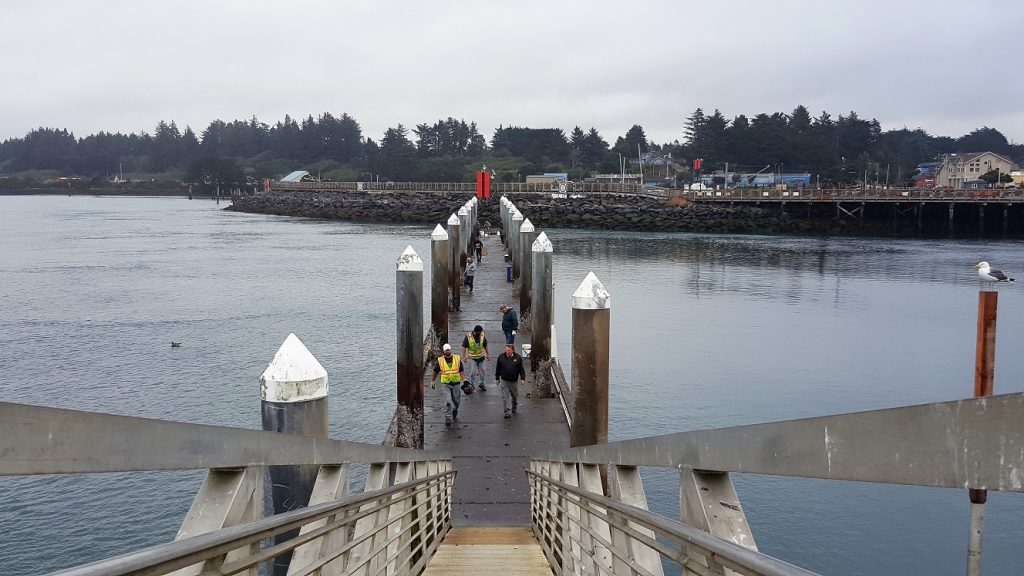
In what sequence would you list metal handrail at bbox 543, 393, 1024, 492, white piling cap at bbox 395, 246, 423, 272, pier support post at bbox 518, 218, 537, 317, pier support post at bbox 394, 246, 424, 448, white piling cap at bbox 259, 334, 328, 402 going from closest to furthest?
metal handrail at bbox 543, 393, 1024, 492 < white piling cap at bbox 259, 334, 328, 402 < pier support post at bbox 394, 246, 424, 448 < white piling cap at bbox 395, 246, 423, 272 < pier support post at bbox 518, 218, 537, 317

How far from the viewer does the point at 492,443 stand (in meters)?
11.8

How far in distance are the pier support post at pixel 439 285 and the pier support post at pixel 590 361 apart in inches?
339

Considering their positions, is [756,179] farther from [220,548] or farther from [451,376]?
[220,548]

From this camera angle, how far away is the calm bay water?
13.2 metres

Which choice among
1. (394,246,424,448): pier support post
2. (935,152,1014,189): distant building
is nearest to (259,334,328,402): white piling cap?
(394,246,424,448): pier support post

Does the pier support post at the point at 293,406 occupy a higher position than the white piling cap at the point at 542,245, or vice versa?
the white piling cap at the point at 542,245

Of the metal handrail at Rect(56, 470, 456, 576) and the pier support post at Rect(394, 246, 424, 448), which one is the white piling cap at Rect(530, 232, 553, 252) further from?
the metal handrail at Rect(56, 470, 456, 576)

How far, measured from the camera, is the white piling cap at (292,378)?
4570 mm

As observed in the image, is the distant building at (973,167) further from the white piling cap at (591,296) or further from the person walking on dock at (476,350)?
the white piling cap at (591,296)

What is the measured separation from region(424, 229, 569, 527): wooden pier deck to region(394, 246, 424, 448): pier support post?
0.41 meters

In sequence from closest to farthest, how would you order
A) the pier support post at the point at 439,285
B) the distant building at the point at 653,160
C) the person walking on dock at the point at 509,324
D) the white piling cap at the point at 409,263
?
the white piling cap at the point at 409,263
the person walking on dock at the point at 509,324
the pier support post at the point at 439,285
the distant building at the point at 653,160

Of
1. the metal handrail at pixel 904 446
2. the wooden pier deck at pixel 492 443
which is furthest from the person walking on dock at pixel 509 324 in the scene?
the metal handrail at pixel 904 446

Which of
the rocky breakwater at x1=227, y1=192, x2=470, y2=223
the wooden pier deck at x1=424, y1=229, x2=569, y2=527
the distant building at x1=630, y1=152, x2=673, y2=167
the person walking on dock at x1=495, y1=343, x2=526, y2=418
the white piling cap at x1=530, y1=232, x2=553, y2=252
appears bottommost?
the wooden pier deck at x1=424, y1=229, x2=569, y2=527

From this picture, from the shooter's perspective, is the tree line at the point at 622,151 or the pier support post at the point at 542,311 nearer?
the pier support post at the point at 542,311
